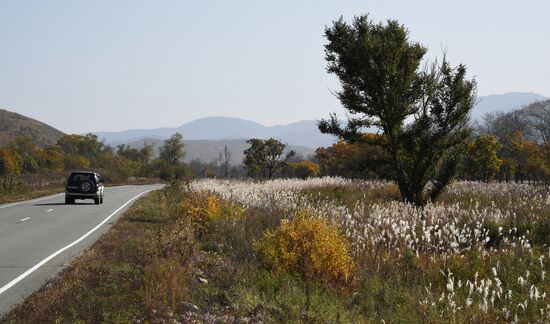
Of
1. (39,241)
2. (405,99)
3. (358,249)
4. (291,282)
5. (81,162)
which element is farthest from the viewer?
(81,162)

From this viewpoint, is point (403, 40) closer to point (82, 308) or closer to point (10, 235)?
point (10, 235)

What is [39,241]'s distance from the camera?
15.0 meters

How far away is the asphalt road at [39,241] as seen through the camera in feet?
31.7

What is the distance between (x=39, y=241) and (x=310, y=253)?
929 centimetres

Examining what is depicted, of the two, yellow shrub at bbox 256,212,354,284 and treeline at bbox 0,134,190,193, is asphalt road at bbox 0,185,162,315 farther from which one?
Result: treeline at bbox 0,134,190,193

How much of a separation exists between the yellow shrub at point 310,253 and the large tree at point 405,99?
12007 mm

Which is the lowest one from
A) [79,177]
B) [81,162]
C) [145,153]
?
[79,177]

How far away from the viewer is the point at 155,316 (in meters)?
6.55

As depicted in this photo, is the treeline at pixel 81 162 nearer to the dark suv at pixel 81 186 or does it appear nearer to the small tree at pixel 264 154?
the small tree at pixel 264 154

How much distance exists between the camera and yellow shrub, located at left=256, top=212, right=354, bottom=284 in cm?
883

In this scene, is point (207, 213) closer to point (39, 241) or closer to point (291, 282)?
point (39, 241)

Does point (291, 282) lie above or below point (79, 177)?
below

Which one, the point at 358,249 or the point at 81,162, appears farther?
the point at 81,162

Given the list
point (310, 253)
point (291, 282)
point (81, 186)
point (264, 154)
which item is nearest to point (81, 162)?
point (264, 154)
